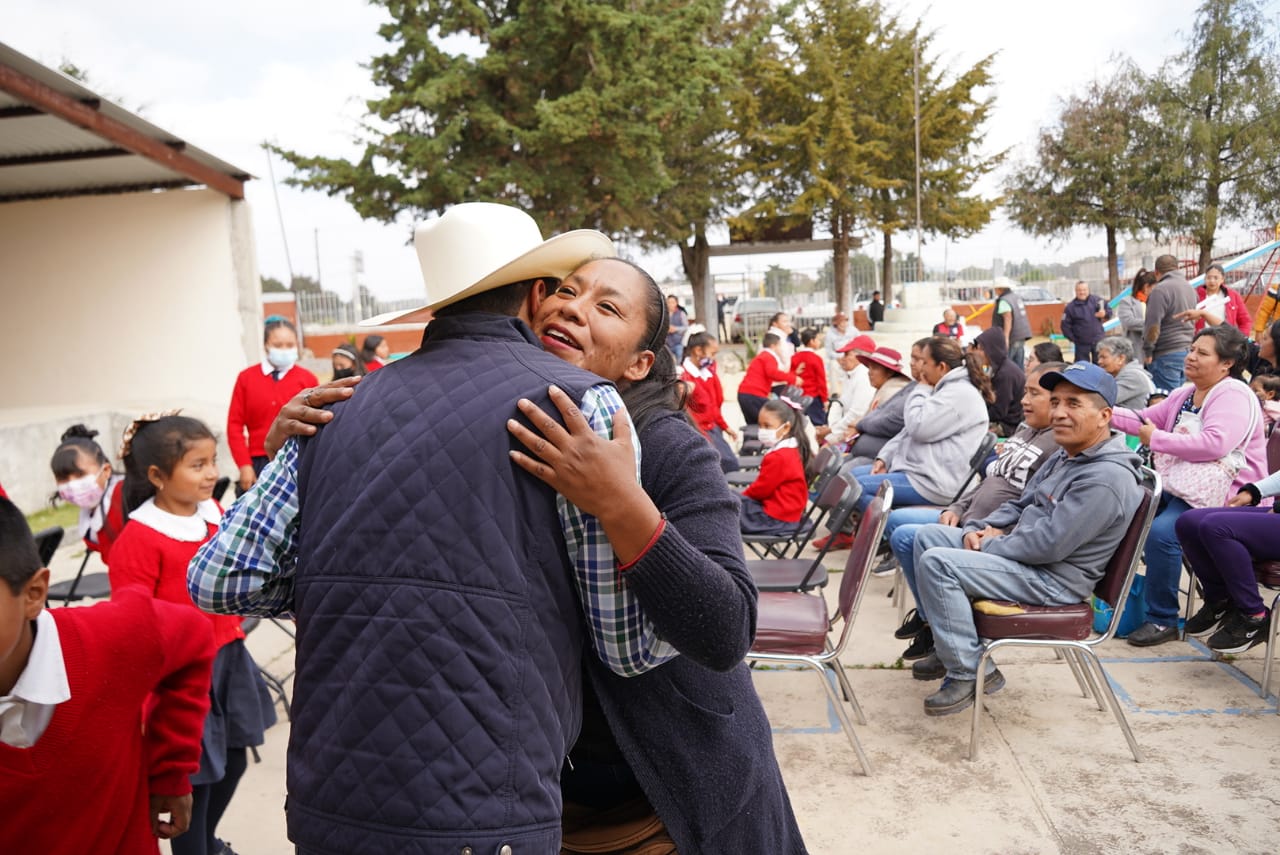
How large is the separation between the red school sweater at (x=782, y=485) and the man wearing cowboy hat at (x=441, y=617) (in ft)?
14.6

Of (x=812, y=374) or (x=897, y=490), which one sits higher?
(x=812, y=374)

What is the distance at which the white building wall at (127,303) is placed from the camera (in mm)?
13156

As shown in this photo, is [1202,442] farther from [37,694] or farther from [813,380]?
[813,380]

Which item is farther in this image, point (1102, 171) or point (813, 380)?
point (1102, 171)

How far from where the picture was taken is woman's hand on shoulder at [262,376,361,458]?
1.48 m

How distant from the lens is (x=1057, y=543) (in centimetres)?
384

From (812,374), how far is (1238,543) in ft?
22.4

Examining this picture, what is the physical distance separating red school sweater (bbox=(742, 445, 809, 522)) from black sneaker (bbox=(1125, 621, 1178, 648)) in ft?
6.26

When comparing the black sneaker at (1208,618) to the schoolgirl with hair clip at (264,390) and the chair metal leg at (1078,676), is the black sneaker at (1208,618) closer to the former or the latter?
the chair metal leg at (1078,676)

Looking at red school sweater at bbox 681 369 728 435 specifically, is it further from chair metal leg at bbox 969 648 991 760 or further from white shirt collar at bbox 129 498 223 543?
white shirt collar at bbox 129 498 223 543

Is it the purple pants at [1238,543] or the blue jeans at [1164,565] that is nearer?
the purple pants at [1238,543]

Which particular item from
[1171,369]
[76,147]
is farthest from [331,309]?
[1171,369]

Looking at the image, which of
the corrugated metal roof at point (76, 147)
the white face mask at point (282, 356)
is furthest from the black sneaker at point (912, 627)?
the corrugated metal roof at point (76, 147)

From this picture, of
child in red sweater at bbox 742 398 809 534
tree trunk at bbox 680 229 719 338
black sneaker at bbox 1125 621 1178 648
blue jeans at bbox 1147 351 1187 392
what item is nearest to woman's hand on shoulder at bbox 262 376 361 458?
child in red sweater at bbox 742 398 809 534
